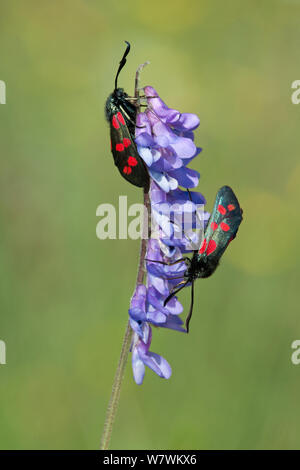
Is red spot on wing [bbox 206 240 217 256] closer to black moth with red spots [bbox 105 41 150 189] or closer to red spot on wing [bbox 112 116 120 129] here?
black moth with red spots [bbox 105 41 150 189]

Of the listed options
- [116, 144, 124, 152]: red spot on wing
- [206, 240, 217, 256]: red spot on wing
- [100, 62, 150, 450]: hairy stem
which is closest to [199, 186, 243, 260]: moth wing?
[206, 240, 217, 256]: red spot on wing

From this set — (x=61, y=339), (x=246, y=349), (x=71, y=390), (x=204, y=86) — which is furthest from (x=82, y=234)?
(x=204, y=86)

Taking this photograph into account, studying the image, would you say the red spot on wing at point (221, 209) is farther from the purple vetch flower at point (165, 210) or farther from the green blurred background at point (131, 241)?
the green blurred background at point (131, 241)

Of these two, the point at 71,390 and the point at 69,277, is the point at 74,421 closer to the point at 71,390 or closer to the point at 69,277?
the point at 71,390

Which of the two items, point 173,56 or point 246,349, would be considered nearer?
point 246,349

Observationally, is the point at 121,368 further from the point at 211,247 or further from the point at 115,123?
the point at 115,123

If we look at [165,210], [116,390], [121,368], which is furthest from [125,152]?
[116,390]
